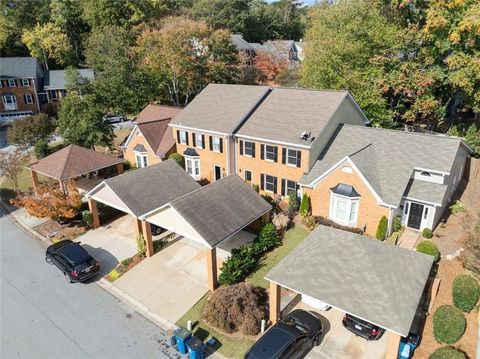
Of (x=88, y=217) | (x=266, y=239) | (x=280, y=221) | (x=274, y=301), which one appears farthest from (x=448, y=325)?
(x=88, y=217)

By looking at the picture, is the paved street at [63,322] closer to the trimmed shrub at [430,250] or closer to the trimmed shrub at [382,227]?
the trimmed shrub at [382,227]

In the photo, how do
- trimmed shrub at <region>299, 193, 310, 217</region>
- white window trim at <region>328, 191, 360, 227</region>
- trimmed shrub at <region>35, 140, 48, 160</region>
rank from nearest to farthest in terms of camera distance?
1. white window trim at <region>328, 191, 360, 227</region>
2. trimmed shrub at <region>299, 193, 310, 217</region>
3. trimmed shrub at <region>35, 140, 48, 160</region>

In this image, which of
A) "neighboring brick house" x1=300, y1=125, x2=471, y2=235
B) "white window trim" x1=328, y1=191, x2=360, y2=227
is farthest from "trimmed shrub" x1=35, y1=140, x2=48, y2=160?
"white window trim" x1=328, y1=191, x2=360, y2=227

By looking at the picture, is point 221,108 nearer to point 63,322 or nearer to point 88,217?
point 88,217

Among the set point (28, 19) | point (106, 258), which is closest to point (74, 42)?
point (28, 19)

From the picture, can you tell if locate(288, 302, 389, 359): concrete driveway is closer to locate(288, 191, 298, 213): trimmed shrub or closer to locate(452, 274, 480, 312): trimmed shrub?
locate(452, 274, 480, 312): trimmed shrub
